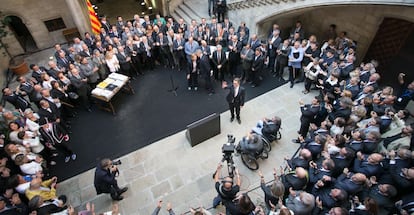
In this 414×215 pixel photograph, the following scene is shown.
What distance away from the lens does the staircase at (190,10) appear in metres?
13.1

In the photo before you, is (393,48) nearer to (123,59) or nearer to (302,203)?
(302,203)

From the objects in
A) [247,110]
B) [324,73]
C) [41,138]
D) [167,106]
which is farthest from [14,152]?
[324,73]

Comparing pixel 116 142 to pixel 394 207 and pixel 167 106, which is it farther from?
pixel 394 207

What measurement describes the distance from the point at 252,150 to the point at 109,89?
5050 mm

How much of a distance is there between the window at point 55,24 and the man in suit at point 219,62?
26.7 ft

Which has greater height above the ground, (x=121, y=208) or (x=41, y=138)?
(x=41, y=138)

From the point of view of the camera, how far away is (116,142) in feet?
26.1

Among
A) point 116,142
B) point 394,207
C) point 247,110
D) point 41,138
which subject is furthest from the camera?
point 247,110

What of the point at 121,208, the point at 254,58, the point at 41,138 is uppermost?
the point at 254,58

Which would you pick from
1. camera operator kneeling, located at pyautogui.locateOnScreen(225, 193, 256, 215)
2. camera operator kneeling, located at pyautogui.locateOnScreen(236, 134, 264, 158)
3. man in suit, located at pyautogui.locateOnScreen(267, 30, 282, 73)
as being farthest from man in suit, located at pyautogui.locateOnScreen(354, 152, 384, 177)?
man in suit, located at pyautogui.locateOnScreen(267, 30, 282, 73)

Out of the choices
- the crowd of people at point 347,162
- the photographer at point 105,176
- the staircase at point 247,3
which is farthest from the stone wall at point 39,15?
the crowd of people at point 347,162

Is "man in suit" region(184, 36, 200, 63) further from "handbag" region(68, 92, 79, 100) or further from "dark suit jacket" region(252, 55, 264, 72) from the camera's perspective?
"handbag" region(68, 92, 79, 100)

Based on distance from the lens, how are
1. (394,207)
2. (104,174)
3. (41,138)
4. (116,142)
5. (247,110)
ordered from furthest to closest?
(247,110), (116,142), (41,138), (104,174), (394,207)

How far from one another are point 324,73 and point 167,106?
5.21 metres
